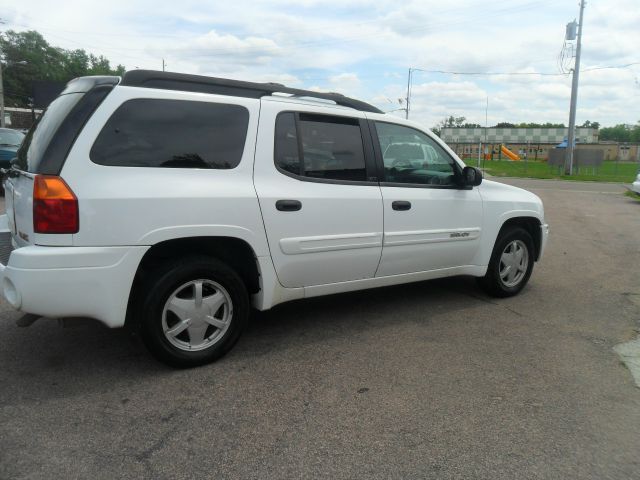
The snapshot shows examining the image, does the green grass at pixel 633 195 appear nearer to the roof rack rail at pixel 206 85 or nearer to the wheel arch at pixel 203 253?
the roof rack rail at pixel 206 85

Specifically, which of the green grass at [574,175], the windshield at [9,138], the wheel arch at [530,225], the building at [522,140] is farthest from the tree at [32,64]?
the wheel arch at [530,225]

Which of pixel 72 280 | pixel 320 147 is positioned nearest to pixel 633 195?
pixel 320 147

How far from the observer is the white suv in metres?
2.96

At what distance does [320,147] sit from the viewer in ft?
12.9

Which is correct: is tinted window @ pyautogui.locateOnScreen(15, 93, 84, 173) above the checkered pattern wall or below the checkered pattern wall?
below

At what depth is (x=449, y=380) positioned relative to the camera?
3412 mm

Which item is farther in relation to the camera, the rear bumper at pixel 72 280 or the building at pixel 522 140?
the building at pixel 522 140

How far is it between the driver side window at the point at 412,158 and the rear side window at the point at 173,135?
51.9 inches

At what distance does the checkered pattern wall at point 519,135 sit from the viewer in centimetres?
7450

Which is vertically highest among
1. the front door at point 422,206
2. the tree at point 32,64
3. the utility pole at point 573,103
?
the tree at point 32,64

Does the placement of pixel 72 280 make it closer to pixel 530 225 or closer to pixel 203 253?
pixel 203 253

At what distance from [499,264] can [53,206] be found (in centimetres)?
406

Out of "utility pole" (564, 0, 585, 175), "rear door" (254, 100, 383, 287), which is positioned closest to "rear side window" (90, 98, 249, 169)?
"rear door" (254, 100, 383, 287)

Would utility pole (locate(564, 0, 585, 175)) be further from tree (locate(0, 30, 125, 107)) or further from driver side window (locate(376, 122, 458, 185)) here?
tree (locate(0, 30, 125, 107))
